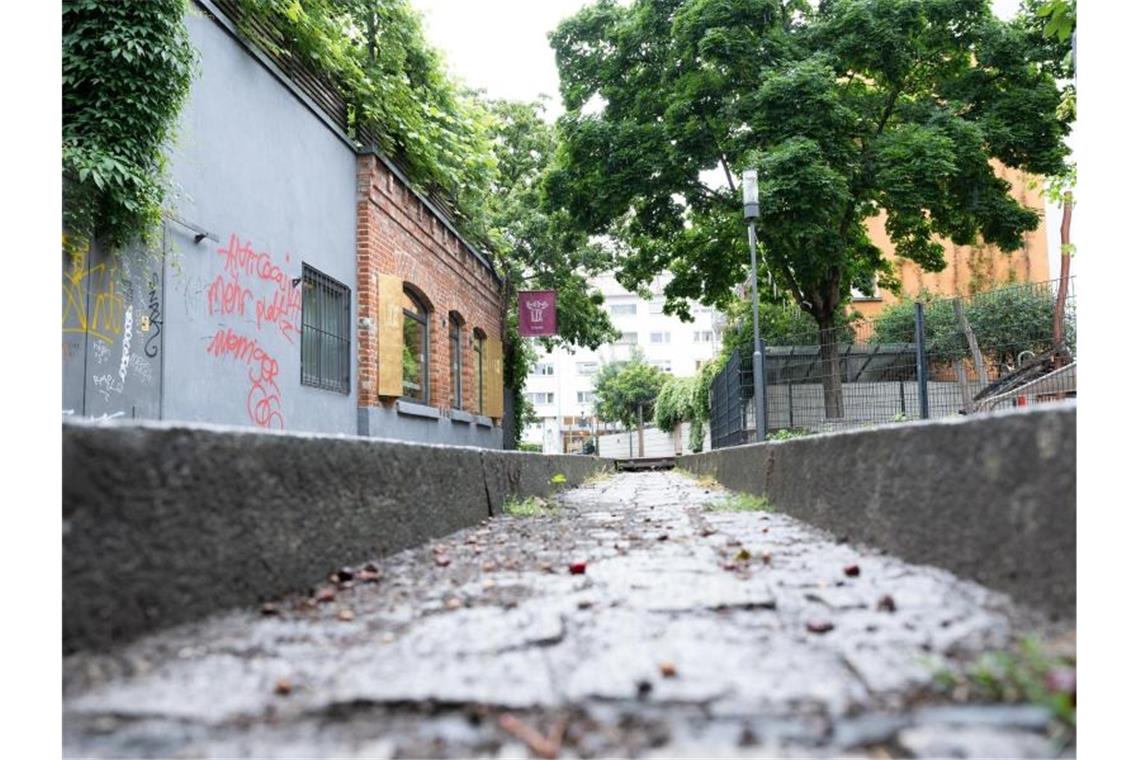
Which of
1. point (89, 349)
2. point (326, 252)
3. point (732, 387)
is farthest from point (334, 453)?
point (732, 387)

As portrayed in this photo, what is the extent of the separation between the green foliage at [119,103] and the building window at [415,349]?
5.56 m

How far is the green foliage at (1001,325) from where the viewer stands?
798 cm

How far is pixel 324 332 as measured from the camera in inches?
341

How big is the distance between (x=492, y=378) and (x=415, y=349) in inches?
185

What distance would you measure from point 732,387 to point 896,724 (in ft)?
44.2

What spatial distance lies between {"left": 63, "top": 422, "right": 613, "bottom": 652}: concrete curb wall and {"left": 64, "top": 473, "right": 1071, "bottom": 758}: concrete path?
82 mm

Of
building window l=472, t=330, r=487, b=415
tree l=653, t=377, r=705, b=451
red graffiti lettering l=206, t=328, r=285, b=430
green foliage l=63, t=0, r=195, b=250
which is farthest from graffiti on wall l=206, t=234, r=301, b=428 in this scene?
tree l=653, t=377, r=705, b=451

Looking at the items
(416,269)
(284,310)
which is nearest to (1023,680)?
(284,310)

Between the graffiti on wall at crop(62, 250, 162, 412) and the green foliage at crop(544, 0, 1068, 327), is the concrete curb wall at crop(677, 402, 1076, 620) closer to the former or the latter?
the graffiti on wall at crop(62, 250, 162, 412)

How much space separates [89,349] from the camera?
502cm

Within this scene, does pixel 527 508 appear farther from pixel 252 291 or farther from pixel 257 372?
pixel 252 291

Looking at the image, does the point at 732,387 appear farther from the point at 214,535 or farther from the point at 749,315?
the point at 214,535

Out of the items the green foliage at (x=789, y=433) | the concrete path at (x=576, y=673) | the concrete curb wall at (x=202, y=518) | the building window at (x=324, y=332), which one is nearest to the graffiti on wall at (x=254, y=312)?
the building window at (x=324, y=332)

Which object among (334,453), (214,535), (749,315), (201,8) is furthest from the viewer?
(749,315)
